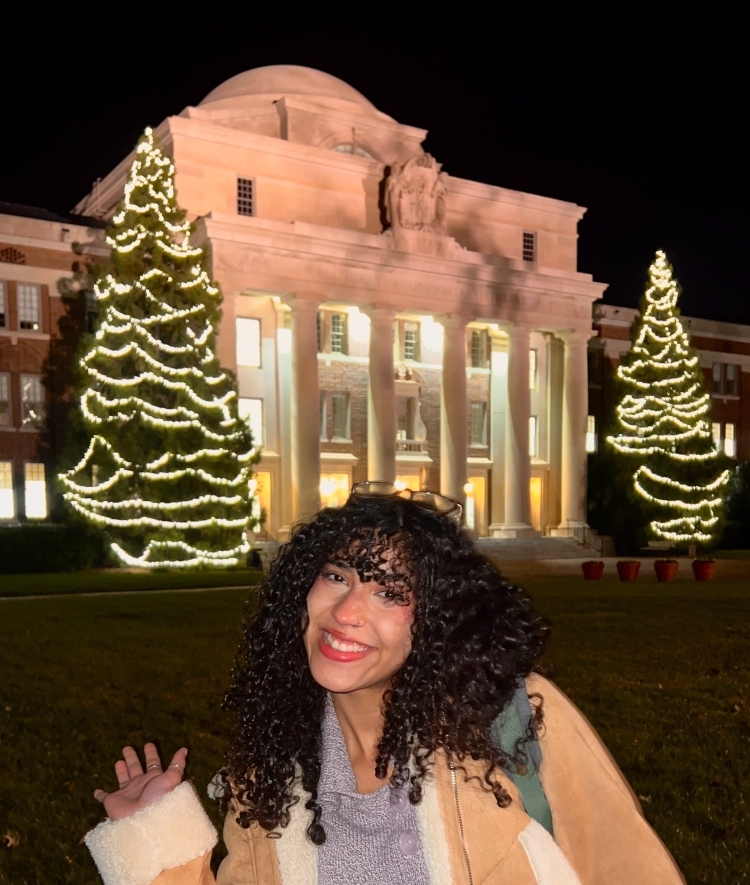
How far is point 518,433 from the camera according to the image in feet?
136

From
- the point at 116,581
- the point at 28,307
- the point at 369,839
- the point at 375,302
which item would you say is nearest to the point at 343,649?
the point at 369,839

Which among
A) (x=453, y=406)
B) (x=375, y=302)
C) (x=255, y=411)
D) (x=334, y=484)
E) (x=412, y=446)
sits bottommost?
(x=334, y=484)

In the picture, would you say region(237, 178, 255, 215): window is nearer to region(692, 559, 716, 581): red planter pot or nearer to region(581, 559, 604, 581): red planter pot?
region(581, 559, 604, 581): red planter pot

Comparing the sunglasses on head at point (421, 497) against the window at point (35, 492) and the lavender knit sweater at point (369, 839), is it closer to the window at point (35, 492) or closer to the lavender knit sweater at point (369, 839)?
the lavender knit sweater at point (369, 839)

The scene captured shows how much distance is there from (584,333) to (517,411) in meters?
5.87

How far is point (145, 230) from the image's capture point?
2933 centimetres

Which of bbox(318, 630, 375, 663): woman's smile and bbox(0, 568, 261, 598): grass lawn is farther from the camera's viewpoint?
bbox(0, 568, 261, 598): grass lawn

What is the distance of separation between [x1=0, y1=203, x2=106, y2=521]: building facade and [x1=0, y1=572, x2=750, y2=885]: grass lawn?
66.6ft

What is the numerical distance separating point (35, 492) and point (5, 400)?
4.14 meters

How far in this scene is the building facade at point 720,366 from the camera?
5153 cm

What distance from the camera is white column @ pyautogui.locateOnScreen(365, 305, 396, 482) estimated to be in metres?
37.6

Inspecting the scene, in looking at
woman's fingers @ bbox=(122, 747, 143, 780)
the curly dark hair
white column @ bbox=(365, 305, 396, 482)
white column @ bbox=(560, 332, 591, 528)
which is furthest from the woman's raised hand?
white column @ bbox=(560, 332, 591, 528)

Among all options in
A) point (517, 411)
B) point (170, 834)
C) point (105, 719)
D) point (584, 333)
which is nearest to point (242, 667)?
point (170, 834)

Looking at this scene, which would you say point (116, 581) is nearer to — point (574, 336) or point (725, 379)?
point (574, 336)
